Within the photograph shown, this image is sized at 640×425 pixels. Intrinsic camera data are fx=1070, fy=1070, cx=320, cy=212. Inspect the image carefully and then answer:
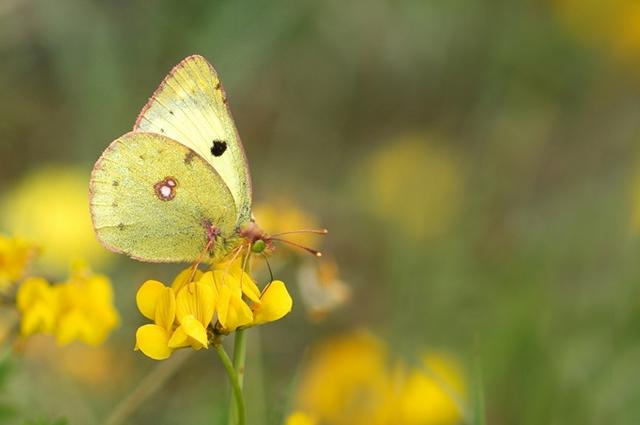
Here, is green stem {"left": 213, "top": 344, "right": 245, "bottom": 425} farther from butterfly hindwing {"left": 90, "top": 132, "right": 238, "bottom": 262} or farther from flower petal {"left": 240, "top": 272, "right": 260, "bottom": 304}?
butterfly hindwing {"left": 90, "top": 132, "right": 238, "bottom": 262}

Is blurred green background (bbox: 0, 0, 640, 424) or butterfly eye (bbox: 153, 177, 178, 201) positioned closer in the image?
butterfly eye (bbox: 153, 177, 178, 201)

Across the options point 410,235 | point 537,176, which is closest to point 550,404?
point 410,235

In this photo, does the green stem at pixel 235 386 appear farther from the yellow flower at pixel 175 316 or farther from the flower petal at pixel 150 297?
the flower petal at pixel 150 297

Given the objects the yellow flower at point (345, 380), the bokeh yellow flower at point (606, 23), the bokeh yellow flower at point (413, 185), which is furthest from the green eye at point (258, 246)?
the bokeh yellow flower at point (606, 23)

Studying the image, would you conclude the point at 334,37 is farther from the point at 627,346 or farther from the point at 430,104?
the point at 627,346

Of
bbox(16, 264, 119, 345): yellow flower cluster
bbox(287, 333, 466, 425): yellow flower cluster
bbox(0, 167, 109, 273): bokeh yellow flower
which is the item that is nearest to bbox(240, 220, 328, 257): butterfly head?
bbox(16, 264, 119, 345): yellow flower cluster

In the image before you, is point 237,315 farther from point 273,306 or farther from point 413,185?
point 413,185
